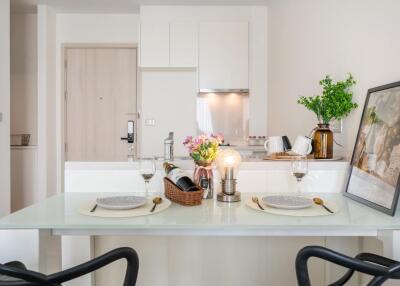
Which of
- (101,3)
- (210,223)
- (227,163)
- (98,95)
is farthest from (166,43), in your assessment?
(210,223)

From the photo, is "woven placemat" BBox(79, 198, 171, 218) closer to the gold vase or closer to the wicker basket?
the wicker basket

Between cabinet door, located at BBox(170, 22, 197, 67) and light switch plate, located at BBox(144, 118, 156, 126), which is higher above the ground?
cabinet door, located at BBox(170, 22, 197, 67)

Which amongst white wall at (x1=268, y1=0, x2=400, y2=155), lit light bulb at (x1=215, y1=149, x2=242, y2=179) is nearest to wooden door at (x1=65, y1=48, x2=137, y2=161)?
white wall at (x1=268, y1=0, x2=400, y2=155)

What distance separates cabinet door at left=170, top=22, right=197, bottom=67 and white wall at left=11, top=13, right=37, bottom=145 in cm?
176

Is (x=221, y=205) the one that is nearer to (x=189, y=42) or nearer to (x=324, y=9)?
(x=324, y=9)

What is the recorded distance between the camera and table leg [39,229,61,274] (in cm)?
107

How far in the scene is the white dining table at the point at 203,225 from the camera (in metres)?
0.98

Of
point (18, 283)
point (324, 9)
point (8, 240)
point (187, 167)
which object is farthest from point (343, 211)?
point (324, 9)

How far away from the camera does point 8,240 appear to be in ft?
4.02

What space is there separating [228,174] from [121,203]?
46cm

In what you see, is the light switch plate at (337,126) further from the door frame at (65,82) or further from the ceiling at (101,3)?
the door frame at (65,82)

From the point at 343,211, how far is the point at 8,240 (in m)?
1.31

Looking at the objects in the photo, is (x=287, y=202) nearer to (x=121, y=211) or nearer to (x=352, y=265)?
(x=352, y=265)

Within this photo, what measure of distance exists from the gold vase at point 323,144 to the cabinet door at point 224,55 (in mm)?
2202
